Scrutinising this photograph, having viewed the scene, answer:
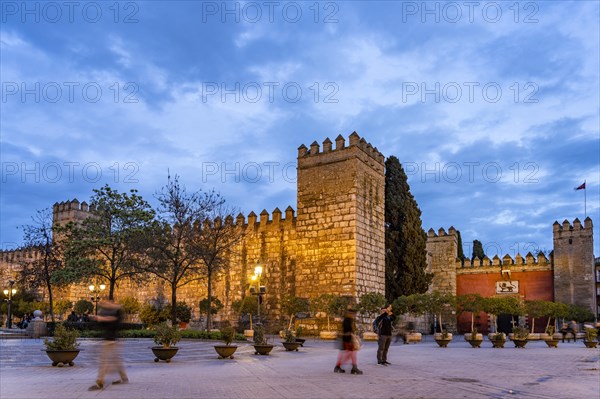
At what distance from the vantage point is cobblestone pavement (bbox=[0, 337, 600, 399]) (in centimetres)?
973

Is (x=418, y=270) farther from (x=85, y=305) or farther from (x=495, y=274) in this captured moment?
(x=85, y=305)

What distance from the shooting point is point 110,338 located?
34.0ft

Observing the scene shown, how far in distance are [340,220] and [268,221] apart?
5896 millimetres

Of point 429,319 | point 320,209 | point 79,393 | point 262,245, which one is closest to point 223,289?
point 262,245

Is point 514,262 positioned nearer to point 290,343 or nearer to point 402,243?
point 402,243

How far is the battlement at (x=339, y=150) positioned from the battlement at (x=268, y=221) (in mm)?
3355

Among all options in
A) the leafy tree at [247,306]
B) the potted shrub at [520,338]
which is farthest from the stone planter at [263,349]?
the leafy tree at [247,306]

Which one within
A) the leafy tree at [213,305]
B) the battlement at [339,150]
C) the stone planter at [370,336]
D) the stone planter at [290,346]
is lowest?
the stone planter at [370,336]

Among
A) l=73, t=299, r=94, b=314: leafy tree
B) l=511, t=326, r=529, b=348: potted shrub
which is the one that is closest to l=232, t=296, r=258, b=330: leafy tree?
l=73, t=299, r=94, b=314: leafy tree

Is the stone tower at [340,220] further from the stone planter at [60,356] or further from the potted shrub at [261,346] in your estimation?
the stone planter at [60,356]

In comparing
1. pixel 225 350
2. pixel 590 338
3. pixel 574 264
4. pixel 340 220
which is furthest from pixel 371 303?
pixel 574 264

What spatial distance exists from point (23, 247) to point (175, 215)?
2127 centimetres

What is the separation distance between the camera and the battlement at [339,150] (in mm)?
29328

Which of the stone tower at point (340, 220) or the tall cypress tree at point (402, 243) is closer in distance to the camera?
the stone tower at point (340, 220)
